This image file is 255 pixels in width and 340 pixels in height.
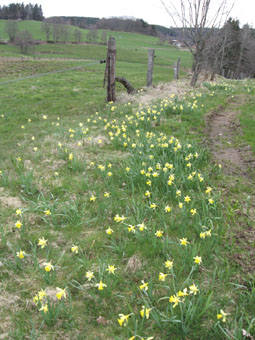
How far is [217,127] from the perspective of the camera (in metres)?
7.86

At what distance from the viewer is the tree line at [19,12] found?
103 m

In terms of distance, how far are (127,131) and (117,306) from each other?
4.76 m

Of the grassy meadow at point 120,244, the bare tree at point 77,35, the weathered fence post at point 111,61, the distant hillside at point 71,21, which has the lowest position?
the grassy meadow at point 120,244

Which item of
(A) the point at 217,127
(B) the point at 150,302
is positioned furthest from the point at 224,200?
(A) the point at 217,127

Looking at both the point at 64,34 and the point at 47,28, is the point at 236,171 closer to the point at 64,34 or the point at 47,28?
the point at 64,34

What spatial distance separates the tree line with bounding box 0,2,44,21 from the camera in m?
103

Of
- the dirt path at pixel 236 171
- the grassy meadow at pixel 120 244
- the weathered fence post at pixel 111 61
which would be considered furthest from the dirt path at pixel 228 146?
the weathered fence post at pixel 111 61

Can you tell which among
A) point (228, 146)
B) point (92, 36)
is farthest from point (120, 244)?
point (92, 36)

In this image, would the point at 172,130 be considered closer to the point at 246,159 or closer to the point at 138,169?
the point at 246,159

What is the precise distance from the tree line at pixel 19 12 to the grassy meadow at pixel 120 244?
11890cm

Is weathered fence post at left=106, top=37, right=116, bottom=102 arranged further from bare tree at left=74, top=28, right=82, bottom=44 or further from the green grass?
bare tree at left=74, top=28, right=82, bottom=44

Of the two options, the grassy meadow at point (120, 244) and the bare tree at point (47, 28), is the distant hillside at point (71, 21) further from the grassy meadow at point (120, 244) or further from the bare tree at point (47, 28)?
the grassy meadow at point (120, 244)

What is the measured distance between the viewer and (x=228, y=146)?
6363mm

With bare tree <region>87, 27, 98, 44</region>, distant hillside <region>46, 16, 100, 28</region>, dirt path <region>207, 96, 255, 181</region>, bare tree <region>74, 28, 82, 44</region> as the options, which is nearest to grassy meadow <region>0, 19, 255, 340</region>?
dirt path <region>207, 96, 255, 181</region>
